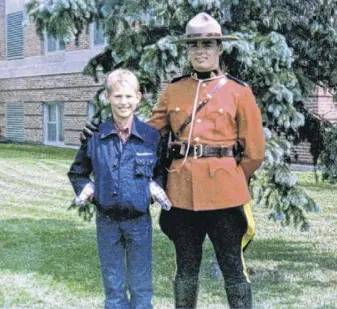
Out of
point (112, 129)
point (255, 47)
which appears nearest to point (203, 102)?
point (112, 129)

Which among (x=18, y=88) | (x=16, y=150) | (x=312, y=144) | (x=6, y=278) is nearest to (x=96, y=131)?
(x=6, y=278)

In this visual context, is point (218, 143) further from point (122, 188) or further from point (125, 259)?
point (125, 259)

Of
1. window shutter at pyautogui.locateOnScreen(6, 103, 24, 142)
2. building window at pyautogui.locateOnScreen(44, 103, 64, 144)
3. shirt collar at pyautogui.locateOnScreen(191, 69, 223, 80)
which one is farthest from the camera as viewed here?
window shutter at pyautogui.locateOnScreen(6, 103, 24, 142)

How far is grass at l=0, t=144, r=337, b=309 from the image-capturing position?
20.1ft

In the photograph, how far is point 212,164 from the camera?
4.52 metres

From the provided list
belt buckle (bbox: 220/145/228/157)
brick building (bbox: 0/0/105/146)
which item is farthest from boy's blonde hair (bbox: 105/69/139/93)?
brick building (bbox: 0/0/105/146)

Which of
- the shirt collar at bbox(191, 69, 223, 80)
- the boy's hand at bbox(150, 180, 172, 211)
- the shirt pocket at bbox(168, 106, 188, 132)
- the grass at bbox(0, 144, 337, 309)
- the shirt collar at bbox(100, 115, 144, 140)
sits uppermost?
the shirt collar at bbox(191, 69, 223, 80)

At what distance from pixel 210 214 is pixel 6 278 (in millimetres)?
2795

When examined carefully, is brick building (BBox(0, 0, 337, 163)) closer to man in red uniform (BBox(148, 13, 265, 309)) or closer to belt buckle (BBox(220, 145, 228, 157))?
man in red uniform (BBox(148, 13, 265, 309))

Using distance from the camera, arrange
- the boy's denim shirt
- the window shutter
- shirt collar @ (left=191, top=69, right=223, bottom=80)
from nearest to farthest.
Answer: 1. the boy's denim shirt
2. shirt collar @ (left=191, top=69, right=223, bottom=80)
3. the window shutter

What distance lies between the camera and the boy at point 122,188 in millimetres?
4410

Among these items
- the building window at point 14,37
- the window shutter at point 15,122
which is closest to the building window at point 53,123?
the window shutter at point 15,122

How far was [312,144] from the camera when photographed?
7418 millimetres

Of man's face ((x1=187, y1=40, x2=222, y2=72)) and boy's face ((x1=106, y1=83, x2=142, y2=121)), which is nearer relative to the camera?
boy's face ((x1=106, y1=83, x2=142, y2=121))
